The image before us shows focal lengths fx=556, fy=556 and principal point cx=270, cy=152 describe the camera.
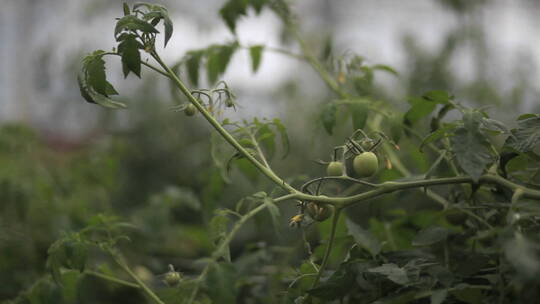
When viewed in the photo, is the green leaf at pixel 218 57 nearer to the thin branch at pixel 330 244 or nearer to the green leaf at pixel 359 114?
the green leaf at pixel 359 114

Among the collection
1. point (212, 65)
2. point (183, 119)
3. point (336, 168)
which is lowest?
point (183, 119)

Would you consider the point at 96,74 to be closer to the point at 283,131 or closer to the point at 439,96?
the point at 283,131

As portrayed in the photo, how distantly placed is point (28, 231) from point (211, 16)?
2.20 metres

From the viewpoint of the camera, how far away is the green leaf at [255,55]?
0.98 meters

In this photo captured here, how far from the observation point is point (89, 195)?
149cm

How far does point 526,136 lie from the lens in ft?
1.77

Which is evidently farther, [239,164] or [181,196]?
[181,196]

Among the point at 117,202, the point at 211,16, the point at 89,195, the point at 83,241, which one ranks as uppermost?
the point at 211,16

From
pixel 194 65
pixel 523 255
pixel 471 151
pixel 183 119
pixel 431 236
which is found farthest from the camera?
pixel 183 119

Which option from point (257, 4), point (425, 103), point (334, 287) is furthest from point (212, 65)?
point (334, 287)

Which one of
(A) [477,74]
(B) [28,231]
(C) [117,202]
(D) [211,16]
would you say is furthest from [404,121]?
(D) [211,16]

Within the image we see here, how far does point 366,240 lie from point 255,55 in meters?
0.46

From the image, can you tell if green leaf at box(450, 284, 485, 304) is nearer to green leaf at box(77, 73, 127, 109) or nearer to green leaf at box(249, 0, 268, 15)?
green leaf at box(77, 73, 127, 109)

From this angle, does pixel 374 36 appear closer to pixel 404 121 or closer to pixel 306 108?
pixel 306 108
